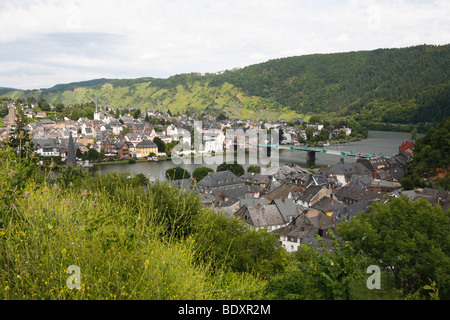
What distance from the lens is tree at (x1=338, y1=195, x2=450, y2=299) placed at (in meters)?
5.94

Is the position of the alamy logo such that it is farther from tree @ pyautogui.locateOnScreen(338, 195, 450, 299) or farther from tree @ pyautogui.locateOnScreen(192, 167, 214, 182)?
tree @ pyautogui.locateOnScreen(192, 167, 214, 182)

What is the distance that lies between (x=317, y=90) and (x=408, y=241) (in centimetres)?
10313

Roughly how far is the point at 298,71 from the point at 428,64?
123 ft

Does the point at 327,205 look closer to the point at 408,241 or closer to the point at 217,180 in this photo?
the point at 217,180

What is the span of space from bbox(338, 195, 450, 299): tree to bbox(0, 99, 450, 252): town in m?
1.52

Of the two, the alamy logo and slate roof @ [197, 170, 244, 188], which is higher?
the alamy logo

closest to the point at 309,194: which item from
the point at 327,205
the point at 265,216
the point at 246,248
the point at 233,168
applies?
the point at 327,205

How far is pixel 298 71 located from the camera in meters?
116

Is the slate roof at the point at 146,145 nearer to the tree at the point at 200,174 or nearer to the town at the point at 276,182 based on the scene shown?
the town at the point at 276,182

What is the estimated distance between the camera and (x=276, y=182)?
2478 cm

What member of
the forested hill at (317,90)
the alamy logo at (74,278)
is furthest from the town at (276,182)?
the forested hill at (317,90)

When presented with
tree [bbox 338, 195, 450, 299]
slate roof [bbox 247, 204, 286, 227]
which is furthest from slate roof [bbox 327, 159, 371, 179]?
tree [bbox 338, 195, 450, 299]

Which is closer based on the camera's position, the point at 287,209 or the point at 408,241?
the point at 408,241

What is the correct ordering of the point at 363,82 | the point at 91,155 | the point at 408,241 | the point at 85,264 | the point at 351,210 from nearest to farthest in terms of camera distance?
the point at 85,264
the point at 408,241
the point at 351,210
the point at 91,155
the point at 363,82
